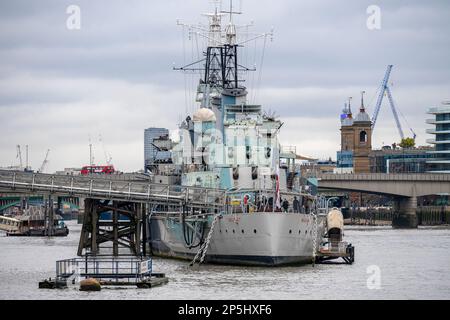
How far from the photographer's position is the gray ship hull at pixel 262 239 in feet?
242

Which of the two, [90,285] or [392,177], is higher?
[392,177]

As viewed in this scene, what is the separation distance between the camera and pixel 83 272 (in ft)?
222

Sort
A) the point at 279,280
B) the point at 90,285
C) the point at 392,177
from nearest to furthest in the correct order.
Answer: the point at 90,285
the point at 279,280
the point at 392,177

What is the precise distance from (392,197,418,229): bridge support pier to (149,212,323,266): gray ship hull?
87633 mm

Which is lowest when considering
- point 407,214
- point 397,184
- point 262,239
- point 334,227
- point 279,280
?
point 279,280

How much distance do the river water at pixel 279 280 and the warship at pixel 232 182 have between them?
1.45 metres

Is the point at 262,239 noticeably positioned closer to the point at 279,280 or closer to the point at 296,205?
the point at 279,280

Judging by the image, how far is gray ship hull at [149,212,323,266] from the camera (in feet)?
242

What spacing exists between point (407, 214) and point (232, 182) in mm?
84006

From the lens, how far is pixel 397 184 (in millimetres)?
164250

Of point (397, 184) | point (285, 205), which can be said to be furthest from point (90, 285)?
point (397, 184)

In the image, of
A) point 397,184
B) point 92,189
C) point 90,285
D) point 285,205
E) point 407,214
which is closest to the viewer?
point 90,285

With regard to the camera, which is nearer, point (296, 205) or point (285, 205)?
point (285, 205)
